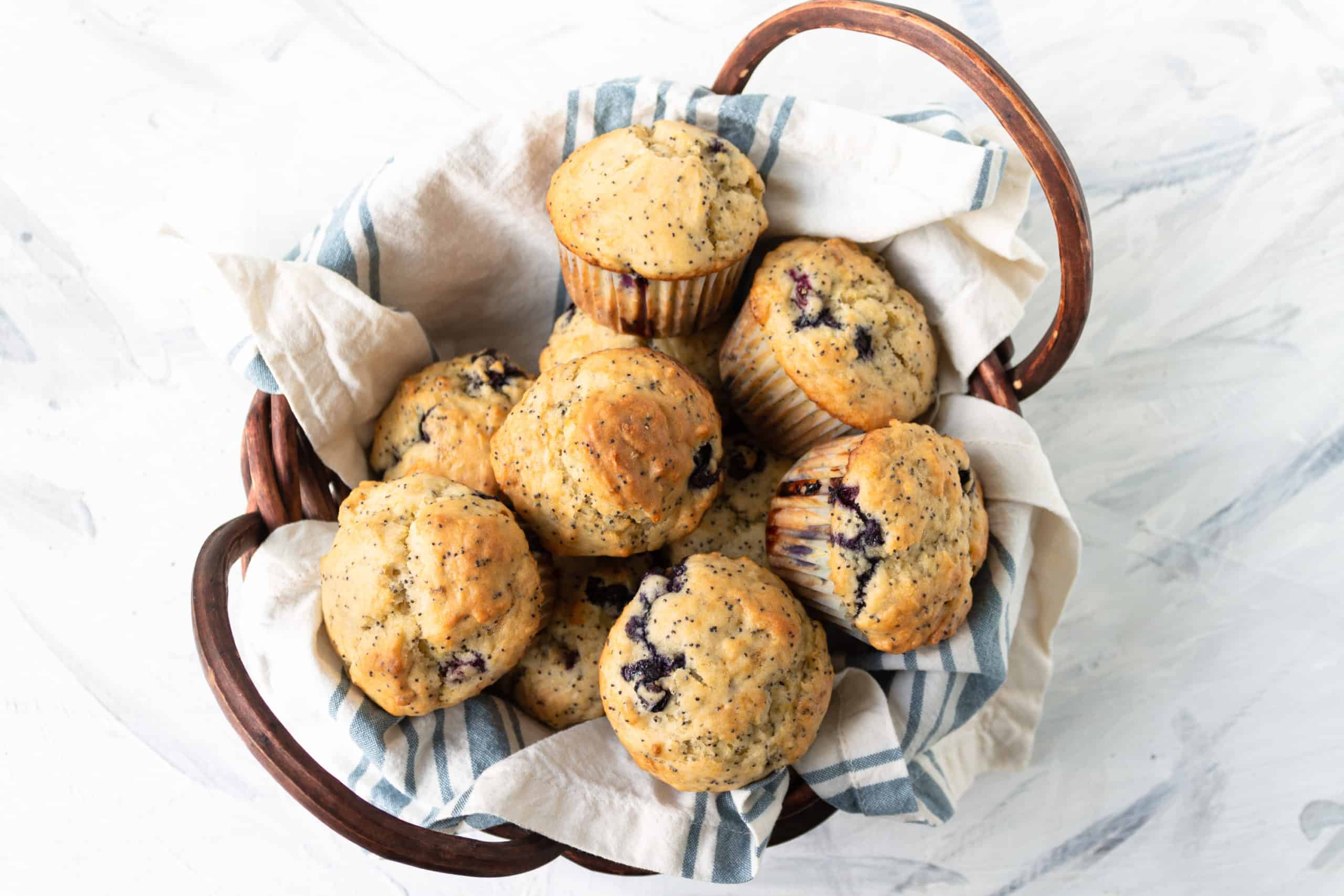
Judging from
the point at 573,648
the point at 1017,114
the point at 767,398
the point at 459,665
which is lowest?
the point at 573,648

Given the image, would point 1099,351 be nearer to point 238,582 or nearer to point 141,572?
point 238,582

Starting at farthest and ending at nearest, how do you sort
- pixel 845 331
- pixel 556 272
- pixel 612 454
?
pixel 556 272 → pixel 845 331 → pixel 612 454

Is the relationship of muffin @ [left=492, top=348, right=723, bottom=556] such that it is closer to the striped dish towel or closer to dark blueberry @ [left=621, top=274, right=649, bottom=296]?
dark blueberry @ [left=621, top=274, right=649, bottom=296]

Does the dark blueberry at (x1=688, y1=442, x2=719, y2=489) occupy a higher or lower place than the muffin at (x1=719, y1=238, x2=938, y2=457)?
lower

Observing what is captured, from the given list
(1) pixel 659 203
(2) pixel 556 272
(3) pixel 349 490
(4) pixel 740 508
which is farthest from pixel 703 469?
(3) pixel 349 490

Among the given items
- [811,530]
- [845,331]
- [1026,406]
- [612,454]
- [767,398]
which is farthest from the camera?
[1026,406]

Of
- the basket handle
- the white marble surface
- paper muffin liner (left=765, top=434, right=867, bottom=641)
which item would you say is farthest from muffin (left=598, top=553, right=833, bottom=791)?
the white marble surface

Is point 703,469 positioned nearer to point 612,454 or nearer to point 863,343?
point 612,454
